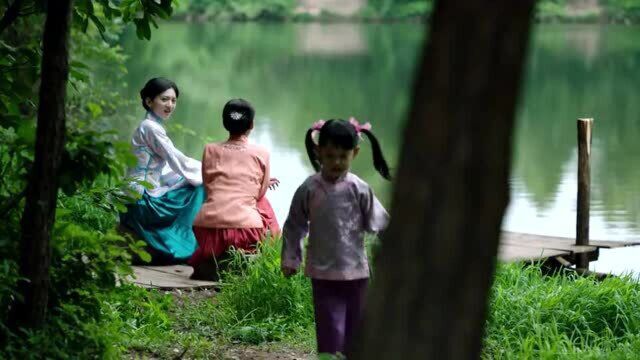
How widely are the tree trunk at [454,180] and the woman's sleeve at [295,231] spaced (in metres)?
2.59

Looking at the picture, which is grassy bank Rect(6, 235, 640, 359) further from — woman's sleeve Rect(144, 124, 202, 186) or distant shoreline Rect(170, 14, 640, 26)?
distant shoreline Rect(170, 14, 640, 26)

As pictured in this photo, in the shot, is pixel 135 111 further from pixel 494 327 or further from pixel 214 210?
pixel 494 327

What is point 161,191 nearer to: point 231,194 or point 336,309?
point 231,194

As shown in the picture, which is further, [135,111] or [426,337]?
[135,111]

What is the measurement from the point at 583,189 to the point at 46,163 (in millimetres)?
6665

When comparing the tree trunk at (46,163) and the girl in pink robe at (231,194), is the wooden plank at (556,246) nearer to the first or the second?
the girl in pink robe at (231,194)

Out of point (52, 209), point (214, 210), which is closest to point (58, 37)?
point (52, 209)

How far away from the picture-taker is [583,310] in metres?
7.20

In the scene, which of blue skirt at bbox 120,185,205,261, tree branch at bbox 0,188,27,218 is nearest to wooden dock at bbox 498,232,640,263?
blue skirt at bbox 120,185,205,261

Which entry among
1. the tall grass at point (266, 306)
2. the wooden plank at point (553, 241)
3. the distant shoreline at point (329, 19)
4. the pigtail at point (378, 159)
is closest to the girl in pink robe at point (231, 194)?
the tall grass at point (266, 306)

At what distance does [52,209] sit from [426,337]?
1755 mm

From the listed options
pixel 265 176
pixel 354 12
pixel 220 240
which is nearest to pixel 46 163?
pixel 220 240

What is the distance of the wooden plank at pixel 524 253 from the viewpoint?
369 inches

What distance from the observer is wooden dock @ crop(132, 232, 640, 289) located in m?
7.96
